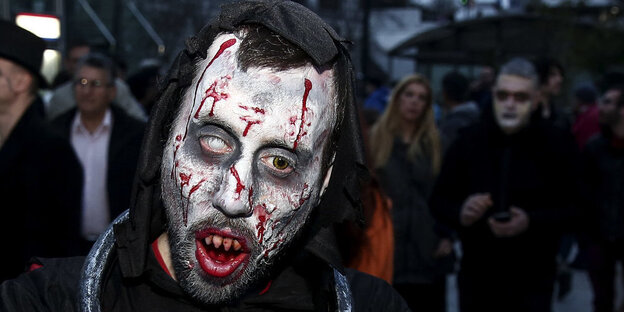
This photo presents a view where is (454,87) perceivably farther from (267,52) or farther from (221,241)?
(221,241)

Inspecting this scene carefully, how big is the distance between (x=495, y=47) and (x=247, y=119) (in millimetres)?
16144

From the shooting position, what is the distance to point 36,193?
3.86m

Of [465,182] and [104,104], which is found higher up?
[104,104]

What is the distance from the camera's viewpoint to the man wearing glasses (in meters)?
4.78

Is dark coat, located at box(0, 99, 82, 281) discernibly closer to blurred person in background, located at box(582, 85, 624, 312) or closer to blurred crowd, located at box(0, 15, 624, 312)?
blurred crowd, located at box(0, 15, 624, 312)

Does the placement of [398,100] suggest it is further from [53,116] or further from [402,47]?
[402,47]

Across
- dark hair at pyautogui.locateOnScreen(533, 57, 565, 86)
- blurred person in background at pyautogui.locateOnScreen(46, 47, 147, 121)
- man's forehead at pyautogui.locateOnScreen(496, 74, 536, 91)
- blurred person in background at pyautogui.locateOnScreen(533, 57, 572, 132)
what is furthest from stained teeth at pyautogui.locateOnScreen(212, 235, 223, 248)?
dark hair at pyautogui.locateOnScreen(533, 57, 565, 86)

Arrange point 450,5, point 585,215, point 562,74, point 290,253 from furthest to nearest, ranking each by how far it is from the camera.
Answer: point 450,5 < point 562,74 < point 585,215 < point 290,253

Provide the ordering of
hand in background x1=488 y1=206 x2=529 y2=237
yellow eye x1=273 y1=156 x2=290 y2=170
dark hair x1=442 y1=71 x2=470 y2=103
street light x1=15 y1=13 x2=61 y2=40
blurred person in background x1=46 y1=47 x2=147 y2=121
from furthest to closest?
dark hair x1=442 y1=71 x2=470 y2=103
street light x1=15 y1=13 x2=61 y2=40
blurred person in background x1=46 y1=47 x2=147 y2=121
hand in background x1=488 y1=206 x2=529 y2=237
yellow eye x1=273 y1=156 x2=290 y2=170

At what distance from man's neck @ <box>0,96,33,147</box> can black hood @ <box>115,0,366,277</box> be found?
2.21 m

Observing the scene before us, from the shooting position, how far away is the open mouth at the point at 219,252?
71.2 inches

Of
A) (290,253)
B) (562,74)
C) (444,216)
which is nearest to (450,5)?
(562,74)

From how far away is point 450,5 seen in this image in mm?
43531

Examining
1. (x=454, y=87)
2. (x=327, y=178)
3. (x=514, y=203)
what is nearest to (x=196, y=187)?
(x=327, y=178)
